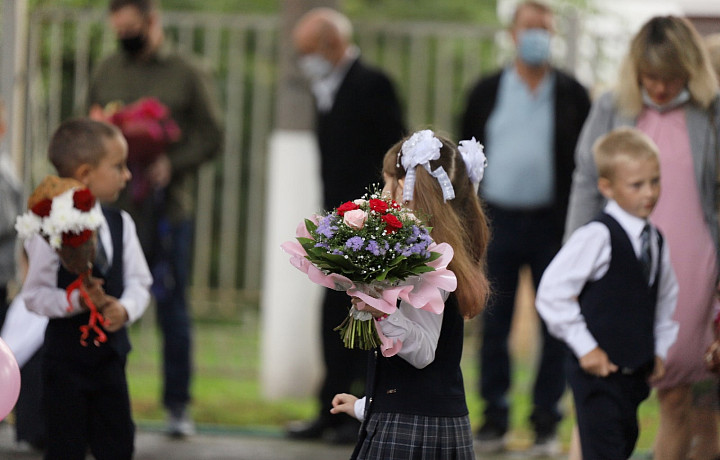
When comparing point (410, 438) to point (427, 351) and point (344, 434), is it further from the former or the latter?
point (344, 434)

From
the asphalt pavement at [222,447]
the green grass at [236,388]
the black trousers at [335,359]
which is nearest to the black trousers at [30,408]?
the asphalt pavement at [222,447]

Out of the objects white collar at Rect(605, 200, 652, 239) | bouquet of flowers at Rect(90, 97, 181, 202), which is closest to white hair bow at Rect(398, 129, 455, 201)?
white collar at Rect(605, 200, 652, 239)

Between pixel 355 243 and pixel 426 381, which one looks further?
pixel 426 381

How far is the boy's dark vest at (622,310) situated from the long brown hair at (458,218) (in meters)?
0.68

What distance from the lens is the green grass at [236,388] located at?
281 inches

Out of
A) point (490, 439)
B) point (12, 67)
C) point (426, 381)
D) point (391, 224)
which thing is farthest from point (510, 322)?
point (12, 67)

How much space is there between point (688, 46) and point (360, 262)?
229cm

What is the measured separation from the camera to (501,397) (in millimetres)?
6414

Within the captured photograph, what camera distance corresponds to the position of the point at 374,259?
3389 millimetres

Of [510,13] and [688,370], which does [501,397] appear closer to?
[688,370]

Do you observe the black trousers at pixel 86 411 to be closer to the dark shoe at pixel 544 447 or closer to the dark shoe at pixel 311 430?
the dark shoe at pixel 311 430

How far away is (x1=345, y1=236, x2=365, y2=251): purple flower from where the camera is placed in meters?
3.34

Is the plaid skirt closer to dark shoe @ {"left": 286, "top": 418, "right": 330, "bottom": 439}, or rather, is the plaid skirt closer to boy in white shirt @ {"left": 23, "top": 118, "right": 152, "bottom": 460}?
boy in white shirt @ {"left": 23, "top": 118, "right": 152, "bottom": 460}

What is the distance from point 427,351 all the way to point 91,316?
1.39 m
